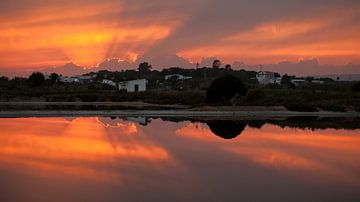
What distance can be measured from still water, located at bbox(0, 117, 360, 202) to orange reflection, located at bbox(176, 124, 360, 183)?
0.09 ft

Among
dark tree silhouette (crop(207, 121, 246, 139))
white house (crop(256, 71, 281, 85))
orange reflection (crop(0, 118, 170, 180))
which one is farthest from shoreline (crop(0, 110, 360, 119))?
white house (crop(256, 71, 281, 85))

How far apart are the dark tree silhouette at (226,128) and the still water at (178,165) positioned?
0.43 ft

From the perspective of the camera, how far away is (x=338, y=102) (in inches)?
1587

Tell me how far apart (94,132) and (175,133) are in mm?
3881

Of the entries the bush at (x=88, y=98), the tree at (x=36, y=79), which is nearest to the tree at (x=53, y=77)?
the tree at (x=36, y=79)

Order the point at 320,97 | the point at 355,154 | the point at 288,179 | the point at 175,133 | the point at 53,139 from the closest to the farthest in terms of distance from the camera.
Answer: the point at 288,179 < the point at 355,154 < the point at 53,139 < the point at 175,133 < the point at 320,97

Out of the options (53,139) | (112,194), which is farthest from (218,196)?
A: (53,139)

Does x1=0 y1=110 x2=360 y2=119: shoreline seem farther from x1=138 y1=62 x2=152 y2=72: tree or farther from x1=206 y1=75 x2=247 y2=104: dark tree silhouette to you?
x1=138 y1=62 x2=152 y2=72: tree

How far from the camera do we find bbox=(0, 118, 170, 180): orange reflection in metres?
13.1

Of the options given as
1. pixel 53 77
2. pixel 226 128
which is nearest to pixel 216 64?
pixel 53 77

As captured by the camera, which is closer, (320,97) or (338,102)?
(338,102)

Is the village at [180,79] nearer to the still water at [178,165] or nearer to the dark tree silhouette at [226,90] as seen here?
the dark tree silhouette at [226,90]

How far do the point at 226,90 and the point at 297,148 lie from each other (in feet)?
78.9

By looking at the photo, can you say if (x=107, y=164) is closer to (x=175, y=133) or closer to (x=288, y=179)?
(x=288, y=179)
